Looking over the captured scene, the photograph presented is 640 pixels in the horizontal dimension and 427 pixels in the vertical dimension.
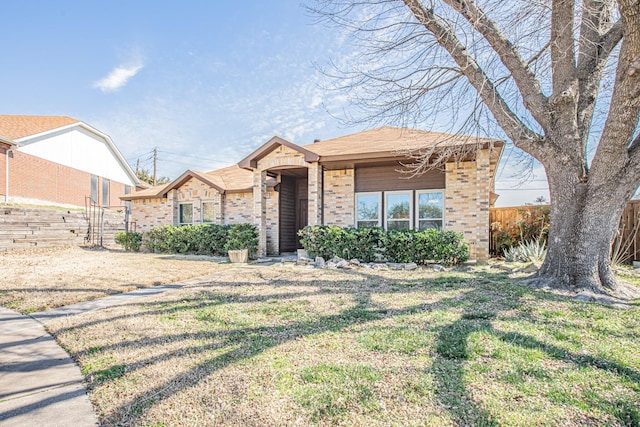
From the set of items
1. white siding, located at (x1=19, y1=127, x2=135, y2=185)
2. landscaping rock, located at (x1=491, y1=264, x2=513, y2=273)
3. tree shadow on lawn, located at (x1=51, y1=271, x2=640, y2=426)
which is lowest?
tree shadow on lawn, located at (x1=51, y1=271, x2=640, y2=426)

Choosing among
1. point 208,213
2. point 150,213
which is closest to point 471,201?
point 208,213

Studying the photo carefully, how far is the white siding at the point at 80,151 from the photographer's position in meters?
20.5

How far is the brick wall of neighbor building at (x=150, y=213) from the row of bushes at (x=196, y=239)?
127cm

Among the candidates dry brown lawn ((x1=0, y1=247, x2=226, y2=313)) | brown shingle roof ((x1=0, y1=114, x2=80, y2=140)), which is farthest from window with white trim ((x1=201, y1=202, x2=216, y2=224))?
brown shingle roof ((x1=0, y1=114, x2=80, y2=140))

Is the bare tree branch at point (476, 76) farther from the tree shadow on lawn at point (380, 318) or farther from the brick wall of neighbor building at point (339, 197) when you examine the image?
the brick wall of neighbor building at point (339, 197)

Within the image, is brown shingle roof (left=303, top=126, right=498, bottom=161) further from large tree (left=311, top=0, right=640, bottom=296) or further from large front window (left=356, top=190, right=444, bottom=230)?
large tree (left=311, top=0, right=640, bottom=296)

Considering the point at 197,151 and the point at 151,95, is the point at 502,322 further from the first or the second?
the point at 197,151

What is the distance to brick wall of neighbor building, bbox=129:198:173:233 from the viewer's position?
1647cm

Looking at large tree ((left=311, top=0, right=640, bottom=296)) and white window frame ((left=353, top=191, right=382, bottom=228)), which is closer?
large tree ((left=311, top=0, right=640, bottom=296))

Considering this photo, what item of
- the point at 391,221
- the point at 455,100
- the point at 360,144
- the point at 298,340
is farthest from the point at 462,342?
the point at 360,144

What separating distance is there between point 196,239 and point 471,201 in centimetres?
1051

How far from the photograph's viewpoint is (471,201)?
10945mm

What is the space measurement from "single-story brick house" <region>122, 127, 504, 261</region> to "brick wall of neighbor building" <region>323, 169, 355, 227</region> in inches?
1.5

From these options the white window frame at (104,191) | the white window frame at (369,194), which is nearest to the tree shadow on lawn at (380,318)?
the white window frame at (369,194)
